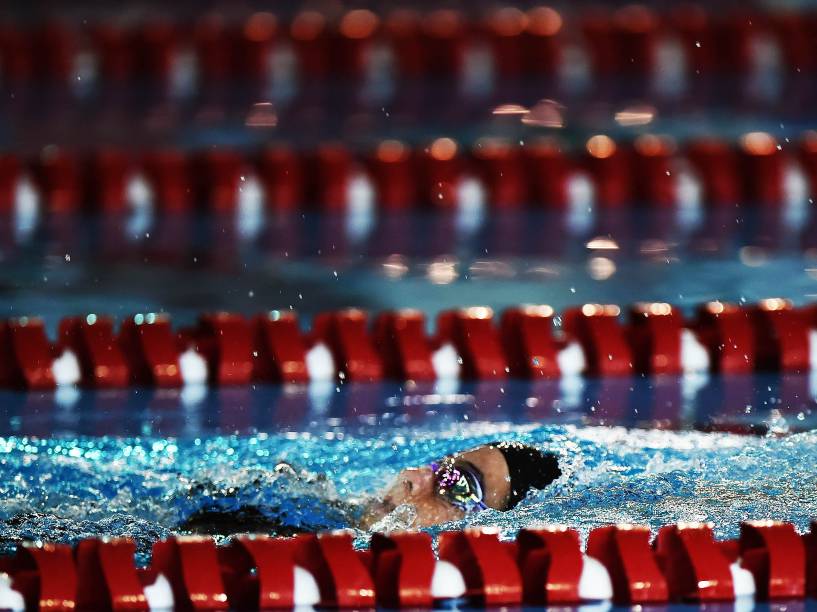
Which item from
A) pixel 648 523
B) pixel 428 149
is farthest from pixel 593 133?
pixel 648 523

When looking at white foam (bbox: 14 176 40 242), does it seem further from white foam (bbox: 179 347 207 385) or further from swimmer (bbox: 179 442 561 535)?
swimmer (bbox: 179 442 561 535)

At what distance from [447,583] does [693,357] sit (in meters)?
1.44

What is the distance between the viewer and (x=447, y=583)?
9.42 feet

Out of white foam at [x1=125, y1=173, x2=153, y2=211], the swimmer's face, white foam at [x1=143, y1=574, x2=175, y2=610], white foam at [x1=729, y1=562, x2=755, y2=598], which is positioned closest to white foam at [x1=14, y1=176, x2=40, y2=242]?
white foam at [x1=125, y1=173, x2=153, y2=211]

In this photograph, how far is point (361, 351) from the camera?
13.2 ft

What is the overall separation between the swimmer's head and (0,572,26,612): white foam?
0.82 meters

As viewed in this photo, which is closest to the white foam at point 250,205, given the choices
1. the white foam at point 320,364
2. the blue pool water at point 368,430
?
the blue pool water at point 368,430

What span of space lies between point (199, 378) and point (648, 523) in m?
1.32

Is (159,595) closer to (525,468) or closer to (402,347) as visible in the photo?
(525,468)

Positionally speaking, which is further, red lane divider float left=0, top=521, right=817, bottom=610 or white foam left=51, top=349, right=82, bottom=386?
white foam left=51, top=349, right=82, bottom=386

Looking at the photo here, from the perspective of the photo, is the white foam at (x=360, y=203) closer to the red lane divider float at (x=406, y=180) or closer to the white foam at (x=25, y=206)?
the red lane divider float at (x=406, y=180)

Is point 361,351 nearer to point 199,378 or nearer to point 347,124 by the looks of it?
point 199,378

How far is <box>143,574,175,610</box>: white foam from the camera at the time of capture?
9.24 feet

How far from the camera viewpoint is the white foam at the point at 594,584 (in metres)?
2.87
